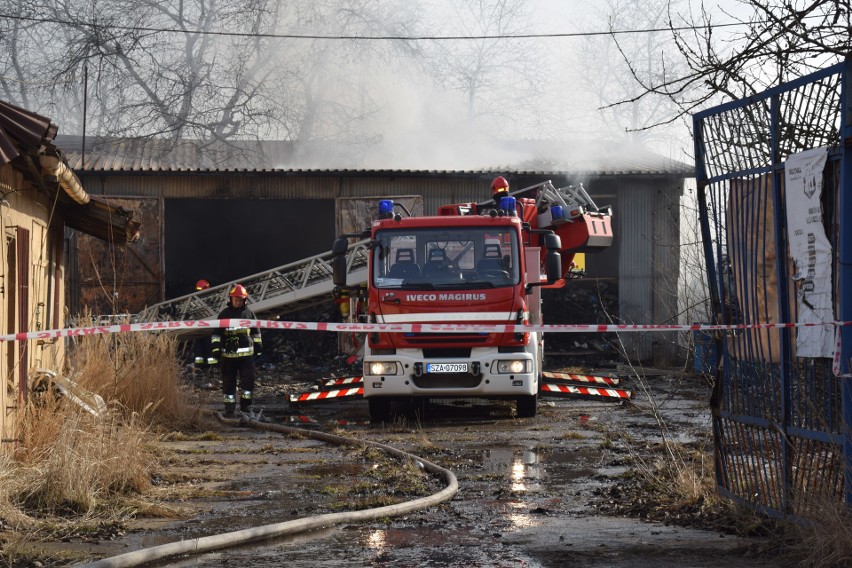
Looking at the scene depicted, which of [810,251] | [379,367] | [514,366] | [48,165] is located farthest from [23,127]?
[514,366]

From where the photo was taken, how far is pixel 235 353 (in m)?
14.5

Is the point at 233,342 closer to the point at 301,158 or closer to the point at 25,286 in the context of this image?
the point at 25,286

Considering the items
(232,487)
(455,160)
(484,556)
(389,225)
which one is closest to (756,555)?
(484,556)

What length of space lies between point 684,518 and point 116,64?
29443 millimetres

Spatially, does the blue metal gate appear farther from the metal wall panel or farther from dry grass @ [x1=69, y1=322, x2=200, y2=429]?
the metal wall panel

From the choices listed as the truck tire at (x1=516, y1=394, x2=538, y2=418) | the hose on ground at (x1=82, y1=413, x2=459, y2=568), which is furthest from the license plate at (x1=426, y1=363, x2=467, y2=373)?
the hose on ground at (x1=82, y1=413, x2=459, y2=568)

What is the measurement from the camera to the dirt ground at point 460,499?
618 centimetres

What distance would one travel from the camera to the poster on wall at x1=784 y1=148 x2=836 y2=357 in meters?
6.00

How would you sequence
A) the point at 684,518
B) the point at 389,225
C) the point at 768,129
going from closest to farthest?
1. the point at 768,129
2. the point at 684,518
3. the point at 389,225

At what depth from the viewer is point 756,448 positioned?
6797 millimetres

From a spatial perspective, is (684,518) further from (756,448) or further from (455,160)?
(455,160)

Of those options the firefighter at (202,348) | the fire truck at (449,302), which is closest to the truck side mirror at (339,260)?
the fire truck at (449,302)

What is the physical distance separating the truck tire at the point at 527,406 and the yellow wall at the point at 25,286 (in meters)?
5.81

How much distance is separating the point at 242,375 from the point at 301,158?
17373 millimetres
